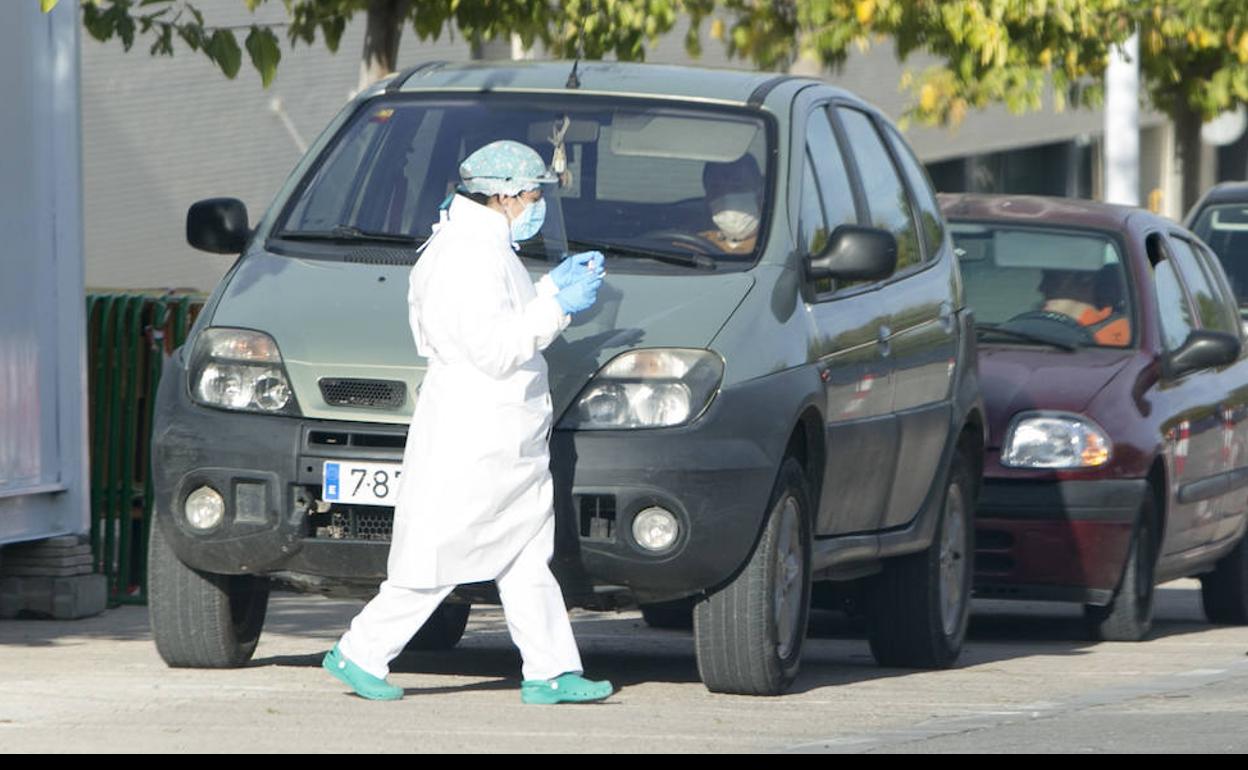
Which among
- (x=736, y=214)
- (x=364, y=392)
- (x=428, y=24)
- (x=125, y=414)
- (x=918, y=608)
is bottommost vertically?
(x=918, y=608)

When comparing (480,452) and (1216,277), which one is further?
(1216,277)

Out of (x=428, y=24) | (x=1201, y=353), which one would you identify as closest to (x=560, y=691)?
(x=1201, y=353)

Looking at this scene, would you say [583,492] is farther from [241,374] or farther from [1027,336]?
[1027,336]

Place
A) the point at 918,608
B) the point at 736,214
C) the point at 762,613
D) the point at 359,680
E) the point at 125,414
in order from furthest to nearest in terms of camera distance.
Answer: the point at 125,414, the point at 918,608, the point at 736,214, the point at 762,613, the point at 359,680

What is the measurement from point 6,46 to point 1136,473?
14.5ft

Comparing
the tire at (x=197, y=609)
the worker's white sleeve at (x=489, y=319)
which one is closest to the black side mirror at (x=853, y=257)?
the worker's white sleeve at (x=489, y=319)

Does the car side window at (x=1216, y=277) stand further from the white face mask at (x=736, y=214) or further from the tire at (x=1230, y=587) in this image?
the white face mask at (x=736, y=214)

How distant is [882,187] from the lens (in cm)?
992

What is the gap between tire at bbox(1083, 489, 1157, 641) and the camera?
11016 millimetres

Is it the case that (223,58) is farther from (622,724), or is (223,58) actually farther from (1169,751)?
(1169,751)

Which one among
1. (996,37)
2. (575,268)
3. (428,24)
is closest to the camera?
(575,268)

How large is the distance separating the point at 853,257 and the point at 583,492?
1.24m

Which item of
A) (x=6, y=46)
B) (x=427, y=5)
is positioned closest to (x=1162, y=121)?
(x=427, y=5)

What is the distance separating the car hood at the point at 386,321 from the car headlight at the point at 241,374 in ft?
0.11
